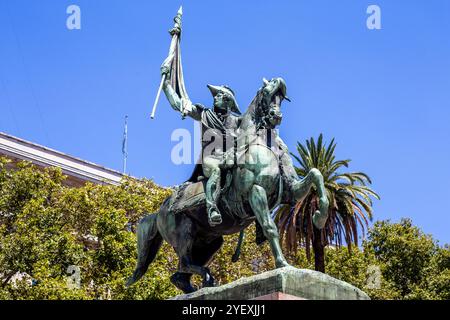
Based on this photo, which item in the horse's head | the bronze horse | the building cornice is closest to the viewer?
the bronze horse

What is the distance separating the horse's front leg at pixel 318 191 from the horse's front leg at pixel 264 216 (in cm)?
67

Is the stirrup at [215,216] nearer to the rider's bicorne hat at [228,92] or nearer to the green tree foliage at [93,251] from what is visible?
the rider's bicorne hat at [228,92]

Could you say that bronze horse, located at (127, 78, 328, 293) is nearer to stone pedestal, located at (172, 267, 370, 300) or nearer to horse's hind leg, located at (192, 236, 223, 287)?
horse's hind leg, located at (192, 236, 223, 287)

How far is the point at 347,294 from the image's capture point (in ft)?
45.9

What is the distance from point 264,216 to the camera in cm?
1477

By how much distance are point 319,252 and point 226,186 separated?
22.3 meters

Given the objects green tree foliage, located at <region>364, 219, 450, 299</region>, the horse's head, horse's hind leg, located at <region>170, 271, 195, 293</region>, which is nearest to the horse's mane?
the horse's head

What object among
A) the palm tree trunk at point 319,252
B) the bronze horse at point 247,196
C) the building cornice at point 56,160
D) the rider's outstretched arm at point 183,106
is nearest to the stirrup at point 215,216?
the bronze horse at point 247,196

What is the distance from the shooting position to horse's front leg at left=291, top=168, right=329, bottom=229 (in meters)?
14.8

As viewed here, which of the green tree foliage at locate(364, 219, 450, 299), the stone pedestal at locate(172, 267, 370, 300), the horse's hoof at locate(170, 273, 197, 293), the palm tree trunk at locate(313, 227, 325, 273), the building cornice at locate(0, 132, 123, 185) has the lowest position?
the stone pedestal at locate(172, 267, 370, 300)


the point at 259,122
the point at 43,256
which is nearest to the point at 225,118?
the point at 259,122

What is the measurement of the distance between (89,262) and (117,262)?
48.7 inches
